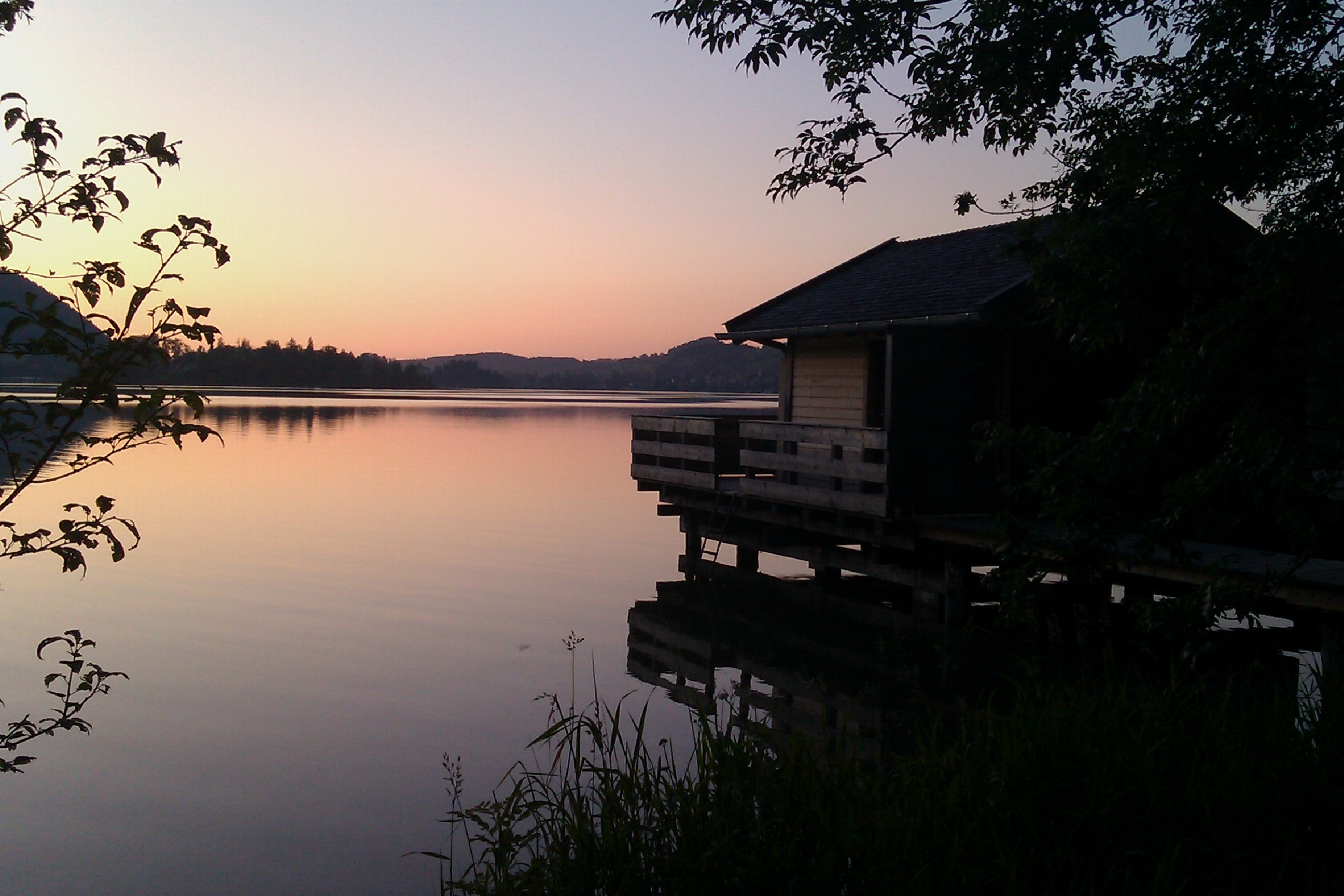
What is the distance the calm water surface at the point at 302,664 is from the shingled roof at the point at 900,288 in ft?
17.1

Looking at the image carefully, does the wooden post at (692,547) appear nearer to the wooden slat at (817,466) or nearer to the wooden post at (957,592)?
the wooden slat at (817,466)

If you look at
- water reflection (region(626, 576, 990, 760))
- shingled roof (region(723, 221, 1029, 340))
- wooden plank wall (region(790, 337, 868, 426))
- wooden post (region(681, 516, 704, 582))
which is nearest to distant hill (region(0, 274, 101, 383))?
water reflection (region(626, 576, 990, 760))

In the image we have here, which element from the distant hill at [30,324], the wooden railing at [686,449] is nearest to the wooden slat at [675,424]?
the wooden railing at [686,449]

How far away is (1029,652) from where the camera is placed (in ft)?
43.4

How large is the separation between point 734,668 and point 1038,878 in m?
8.78

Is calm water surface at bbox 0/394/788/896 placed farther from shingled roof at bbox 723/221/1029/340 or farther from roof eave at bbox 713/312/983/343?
shingled roof at bbox 723/221/1029/340

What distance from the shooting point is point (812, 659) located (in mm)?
13625

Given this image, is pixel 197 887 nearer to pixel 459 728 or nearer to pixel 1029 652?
pixel 459 728

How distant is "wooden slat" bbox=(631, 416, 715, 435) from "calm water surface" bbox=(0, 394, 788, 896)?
2798 mm

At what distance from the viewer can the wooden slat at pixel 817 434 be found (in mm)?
14188

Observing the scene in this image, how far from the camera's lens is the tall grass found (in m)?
4.46

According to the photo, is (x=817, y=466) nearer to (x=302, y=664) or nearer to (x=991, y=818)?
(x=302, y=664)

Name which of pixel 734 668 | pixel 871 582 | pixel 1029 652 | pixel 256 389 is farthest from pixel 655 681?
pixel 256 389

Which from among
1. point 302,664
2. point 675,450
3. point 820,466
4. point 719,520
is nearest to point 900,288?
point 820,466
